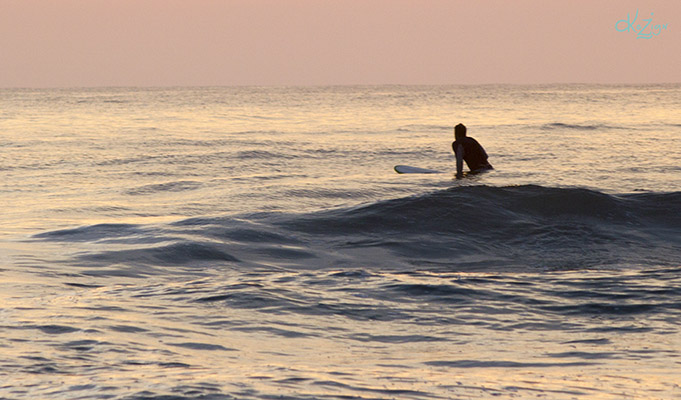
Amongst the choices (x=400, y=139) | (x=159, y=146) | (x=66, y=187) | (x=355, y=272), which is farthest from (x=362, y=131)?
(x=355, y=272)

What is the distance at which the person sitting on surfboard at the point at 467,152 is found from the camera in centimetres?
1944

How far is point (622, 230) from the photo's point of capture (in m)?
13.2

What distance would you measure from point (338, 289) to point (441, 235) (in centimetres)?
427

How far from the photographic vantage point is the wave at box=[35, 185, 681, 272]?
35.9 feet

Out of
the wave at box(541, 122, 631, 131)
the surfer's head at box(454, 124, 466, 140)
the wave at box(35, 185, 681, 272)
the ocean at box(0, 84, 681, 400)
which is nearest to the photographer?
the ocean at box(0, 84, 681, 400)

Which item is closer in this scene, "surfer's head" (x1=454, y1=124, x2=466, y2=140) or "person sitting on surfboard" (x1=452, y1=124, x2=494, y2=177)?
"surfer's head" (x1=454, y1=124, x2=466, y2=140)

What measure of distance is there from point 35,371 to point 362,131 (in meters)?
39.4

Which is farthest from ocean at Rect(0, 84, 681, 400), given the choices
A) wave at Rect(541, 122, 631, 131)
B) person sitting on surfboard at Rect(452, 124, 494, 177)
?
wave at Rect(541, 122, 631, 131)

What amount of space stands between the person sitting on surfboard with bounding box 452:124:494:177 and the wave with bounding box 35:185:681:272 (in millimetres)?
4397

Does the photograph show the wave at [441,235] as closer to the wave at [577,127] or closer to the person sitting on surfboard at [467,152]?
the person sitting on surfboard at [467,152]

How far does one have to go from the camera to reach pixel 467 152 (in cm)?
1981

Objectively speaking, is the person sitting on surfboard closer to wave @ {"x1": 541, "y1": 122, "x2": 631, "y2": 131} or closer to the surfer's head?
the surfer's head

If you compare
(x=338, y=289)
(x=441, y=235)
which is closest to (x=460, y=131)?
(x=441, y=235)

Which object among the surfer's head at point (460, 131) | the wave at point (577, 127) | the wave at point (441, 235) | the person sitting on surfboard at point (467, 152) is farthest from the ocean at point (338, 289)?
the wave at point (577, 127)
